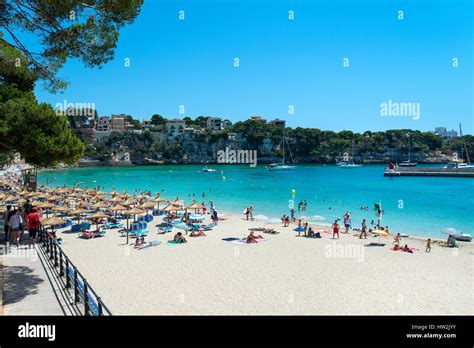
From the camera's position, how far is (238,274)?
1350 cm

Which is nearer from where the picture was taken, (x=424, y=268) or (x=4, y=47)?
(x=4, y=47)

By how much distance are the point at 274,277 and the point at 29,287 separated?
26.7ft

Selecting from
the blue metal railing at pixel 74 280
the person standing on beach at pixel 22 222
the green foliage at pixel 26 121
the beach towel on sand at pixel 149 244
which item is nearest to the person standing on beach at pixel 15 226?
the person standing on beach at pixel 22 222

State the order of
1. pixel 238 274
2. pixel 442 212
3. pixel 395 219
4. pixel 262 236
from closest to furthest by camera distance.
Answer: pixel 238 274 → pixel 262 236 → pixel 395 219 → pixel 442 212

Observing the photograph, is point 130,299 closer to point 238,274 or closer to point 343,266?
point 238,274

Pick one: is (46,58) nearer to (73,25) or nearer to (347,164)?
(73,25)

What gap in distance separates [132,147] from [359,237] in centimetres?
13367

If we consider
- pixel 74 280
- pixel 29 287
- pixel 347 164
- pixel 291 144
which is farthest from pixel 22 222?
pixel 291 144

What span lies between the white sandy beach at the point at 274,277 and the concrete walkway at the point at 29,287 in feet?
6.50

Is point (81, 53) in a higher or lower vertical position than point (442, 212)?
higher

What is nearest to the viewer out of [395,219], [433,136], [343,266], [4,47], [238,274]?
[4,47]

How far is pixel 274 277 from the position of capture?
13273mm
